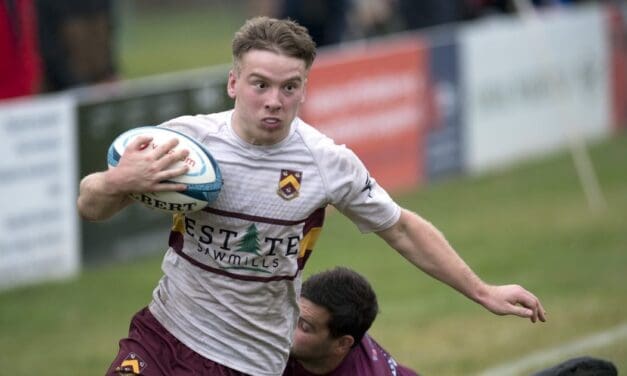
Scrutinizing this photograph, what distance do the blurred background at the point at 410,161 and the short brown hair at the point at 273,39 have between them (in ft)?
13.8

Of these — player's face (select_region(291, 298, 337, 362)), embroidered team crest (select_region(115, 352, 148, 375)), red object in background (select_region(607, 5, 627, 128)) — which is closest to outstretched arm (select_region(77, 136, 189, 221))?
embroidered team crest (select_region(115, 352, 148, 375))

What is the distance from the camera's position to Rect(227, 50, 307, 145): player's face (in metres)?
5.08

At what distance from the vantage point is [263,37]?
511 cm

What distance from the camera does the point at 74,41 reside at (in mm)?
12961

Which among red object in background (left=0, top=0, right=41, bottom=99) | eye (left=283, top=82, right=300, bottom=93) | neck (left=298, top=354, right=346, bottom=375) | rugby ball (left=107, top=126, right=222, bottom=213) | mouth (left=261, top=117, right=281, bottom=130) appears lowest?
red object in background (left=0, top=0, right=41, bottom=99)

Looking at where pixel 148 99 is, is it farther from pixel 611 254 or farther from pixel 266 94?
pixel 266 94

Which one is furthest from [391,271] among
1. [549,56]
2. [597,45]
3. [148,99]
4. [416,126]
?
[597,45]

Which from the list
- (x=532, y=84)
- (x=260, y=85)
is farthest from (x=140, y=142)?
(x=532, y=84)

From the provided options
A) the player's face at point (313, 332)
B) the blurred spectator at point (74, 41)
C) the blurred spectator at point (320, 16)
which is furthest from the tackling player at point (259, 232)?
the blurred spectator at point (320, 16)

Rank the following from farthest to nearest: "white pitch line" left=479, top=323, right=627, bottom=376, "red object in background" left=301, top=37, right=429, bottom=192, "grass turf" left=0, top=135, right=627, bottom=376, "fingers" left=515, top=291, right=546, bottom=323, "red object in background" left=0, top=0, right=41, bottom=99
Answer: "red object in background" left=301, top=37, right=429, bottom=192
"red object in background" left=0, top=0, right=41, bottom=99
"grass turf" left=0, top=135, right=627, bottom=376
"white pitch line" left=479, top=323, right=627, bottom=376
"fingers" left=515, top=291, right=546, bottom=323

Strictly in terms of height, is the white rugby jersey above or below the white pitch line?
above

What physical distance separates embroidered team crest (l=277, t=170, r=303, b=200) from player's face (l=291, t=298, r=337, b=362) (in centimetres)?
82

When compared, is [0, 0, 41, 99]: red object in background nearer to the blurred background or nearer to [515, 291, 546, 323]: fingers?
the blurred background

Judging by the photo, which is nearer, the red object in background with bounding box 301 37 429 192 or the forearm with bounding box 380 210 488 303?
the forearm with bounding box 380 210 488 303
